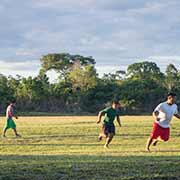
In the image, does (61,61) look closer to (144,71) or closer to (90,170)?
(144,71)

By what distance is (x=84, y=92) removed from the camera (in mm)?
75250

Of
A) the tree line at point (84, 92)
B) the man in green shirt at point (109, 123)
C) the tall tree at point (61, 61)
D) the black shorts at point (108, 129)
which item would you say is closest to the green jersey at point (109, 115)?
the man in green shirt at point (109, 123)

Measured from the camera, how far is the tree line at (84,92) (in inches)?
2896

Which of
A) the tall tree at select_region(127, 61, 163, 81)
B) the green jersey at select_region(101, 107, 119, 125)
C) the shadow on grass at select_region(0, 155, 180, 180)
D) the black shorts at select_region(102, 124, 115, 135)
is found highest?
the tall tree at select_region(127, 61, 163, 81)

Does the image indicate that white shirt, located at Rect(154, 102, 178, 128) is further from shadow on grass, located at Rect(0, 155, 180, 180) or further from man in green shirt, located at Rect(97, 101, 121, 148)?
shadow on grass, located at Rect(0, 155, 180, 180)

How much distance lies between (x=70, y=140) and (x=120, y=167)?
38.3 feet

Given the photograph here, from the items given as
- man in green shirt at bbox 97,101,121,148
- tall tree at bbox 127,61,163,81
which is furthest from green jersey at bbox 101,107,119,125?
tall tree at bbox 127,61,163,81

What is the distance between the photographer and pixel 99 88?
252 ft

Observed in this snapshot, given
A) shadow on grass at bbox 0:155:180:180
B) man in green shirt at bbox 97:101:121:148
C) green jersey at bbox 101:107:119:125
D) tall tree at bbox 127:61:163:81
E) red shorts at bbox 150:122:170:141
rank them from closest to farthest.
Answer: shadow on grass at bbox 0:155:180:180, red shorts at bbox 150:122:170:141, man in green shirt at bbox 97:101:121:148, green jersey at bbox 101:107:119:125, tall tree at bbox 127:61:163:81

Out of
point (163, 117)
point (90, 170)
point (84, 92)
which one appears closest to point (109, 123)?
point (163, 117)

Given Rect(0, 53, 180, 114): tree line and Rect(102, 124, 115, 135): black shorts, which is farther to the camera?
Rect(0, 53, 180, 114): tree line

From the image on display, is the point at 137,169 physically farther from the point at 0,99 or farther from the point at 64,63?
the point at 64,63

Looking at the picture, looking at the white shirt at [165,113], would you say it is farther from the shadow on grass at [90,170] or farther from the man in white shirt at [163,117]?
the shadow on grass at [90,170]

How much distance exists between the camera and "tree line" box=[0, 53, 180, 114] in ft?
241
